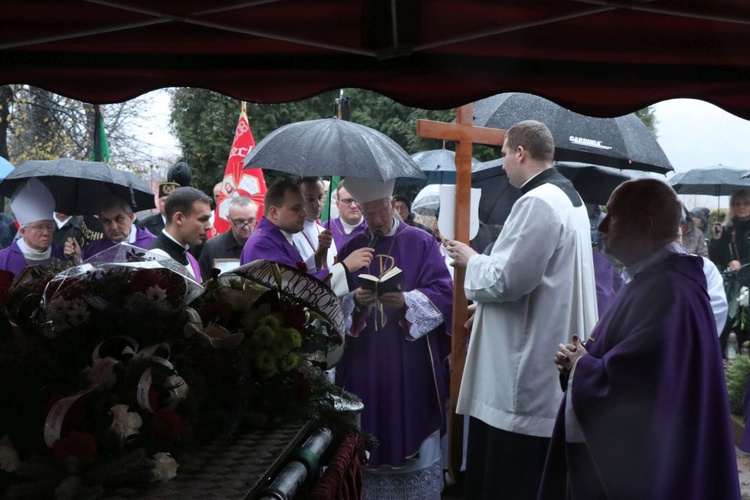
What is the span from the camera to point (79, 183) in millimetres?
7816

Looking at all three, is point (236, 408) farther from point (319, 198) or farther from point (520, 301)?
point (319, 198)

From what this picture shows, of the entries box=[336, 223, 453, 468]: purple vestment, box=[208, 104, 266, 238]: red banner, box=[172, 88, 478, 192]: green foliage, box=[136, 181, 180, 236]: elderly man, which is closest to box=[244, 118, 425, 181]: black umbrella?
box=[336, 223, 453, 468]: purple vestment

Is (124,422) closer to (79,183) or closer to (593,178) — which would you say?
(79,183)

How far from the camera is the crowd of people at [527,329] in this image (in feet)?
12.7

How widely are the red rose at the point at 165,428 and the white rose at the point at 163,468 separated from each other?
0.17ft

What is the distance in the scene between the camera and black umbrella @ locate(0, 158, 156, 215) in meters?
7.38

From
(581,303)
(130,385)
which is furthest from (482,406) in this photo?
(130,385)

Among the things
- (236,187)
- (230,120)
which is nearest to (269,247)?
(236,187)

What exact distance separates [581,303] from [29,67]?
310cm

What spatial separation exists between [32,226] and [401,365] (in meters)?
2.88

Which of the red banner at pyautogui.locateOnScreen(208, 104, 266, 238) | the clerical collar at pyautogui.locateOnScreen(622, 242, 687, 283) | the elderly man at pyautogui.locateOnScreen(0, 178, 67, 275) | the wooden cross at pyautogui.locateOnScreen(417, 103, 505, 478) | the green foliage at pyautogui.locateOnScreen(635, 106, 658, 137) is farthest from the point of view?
the green foliage at pyautogui.locateOnScreen(635, 106, 658, 137)

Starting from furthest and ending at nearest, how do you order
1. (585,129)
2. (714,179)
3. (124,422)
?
(714,179) → (585,129) → (124,422)

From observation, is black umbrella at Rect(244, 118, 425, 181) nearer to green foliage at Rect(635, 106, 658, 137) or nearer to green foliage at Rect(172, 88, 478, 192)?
green foliage at Rect(172, 88, 478, 192)

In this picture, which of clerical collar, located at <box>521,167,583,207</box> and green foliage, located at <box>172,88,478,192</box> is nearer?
clerical collar, located at <box>521,167,583,207</box>
